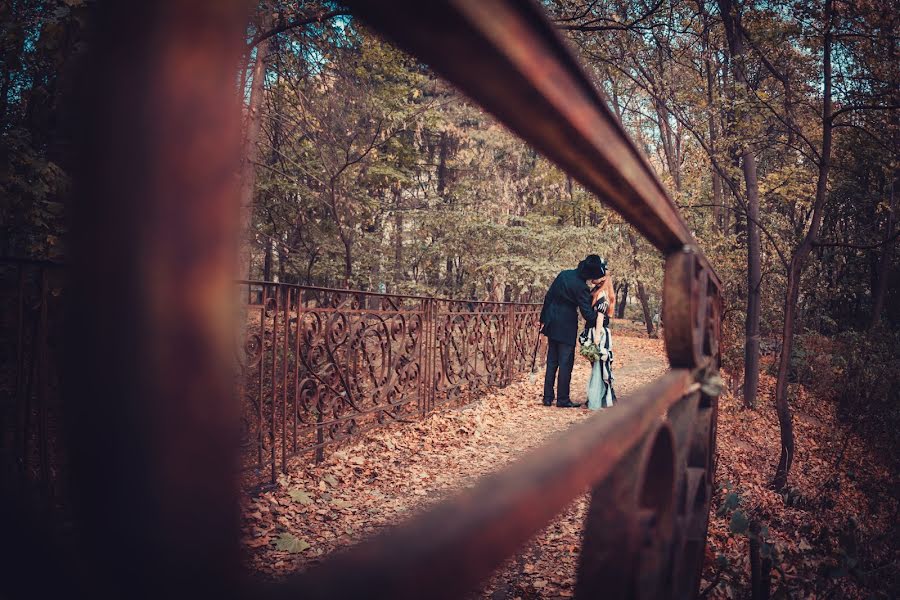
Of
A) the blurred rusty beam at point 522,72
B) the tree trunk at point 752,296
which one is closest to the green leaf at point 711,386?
the blurred rusty beam at point 522,72

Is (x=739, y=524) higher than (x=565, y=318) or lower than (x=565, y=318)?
lower

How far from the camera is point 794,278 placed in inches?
227

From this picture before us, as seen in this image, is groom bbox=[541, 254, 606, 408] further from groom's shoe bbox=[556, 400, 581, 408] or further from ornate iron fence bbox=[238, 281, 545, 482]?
ornate iron fence bbox=[238, 281, 545, 482]

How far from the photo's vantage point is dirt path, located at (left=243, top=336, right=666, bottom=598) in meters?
3.80

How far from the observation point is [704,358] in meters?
1.74

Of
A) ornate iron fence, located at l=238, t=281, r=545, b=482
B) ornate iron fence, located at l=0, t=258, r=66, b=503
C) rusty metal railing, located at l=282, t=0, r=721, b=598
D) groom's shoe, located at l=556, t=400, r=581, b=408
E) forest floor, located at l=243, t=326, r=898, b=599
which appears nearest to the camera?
rusty metal railing, located at l=282, t=0, r=721, b=598

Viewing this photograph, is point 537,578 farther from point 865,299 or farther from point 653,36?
point 865,299

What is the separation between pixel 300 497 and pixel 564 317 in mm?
4878

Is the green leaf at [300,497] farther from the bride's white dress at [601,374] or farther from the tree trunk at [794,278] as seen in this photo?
the bride's white dress at [601,374]

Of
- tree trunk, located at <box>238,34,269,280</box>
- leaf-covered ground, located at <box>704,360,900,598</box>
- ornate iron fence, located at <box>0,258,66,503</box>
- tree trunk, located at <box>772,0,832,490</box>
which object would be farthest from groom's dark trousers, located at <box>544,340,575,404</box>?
ornate iron fence, located at <box>0,258,66,503</box>

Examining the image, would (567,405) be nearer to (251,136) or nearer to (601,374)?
(601,374)

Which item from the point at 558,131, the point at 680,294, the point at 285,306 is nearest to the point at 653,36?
the point at 285,306

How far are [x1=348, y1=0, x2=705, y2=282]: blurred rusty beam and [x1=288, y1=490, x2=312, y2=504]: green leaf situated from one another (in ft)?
14.7

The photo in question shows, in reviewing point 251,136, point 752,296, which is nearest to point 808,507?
point 752,296
